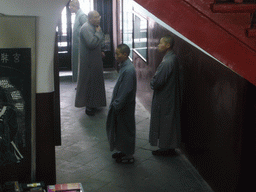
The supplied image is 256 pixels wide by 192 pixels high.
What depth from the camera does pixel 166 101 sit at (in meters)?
6.77

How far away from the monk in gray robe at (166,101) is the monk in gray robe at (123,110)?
386 millimetres

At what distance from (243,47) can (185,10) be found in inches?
23.8

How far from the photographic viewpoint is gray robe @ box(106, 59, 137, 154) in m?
6.47

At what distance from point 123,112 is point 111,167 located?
84cm

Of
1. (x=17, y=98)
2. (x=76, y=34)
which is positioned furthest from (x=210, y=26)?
(x=76, y=34)

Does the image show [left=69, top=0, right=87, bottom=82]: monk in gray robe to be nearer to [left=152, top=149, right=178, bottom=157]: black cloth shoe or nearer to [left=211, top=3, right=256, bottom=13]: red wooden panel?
[left=152, top=149, right=178, bottom=157]: black cloth shoe

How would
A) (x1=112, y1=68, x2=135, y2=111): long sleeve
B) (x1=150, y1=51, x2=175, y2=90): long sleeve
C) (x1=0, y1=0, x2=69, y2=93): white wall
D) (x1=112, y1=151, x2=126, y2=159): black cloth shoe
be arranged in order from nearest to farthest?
(x1=0, y1=0, x2=69, y2=93): white wall → (x1=112, y1=68, x2=135, y2=111): long sleeve → (x1=150, y1=51, x2=175, y2=90): long sleeve → (x1=112, y1=151, x2=126, y2=159): black cloth shoe

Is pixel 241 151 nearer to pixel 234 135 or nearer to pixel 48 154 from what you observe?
pixel 234 135

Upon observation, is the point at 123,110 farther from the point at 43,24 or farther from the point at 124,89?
the point at 43,24

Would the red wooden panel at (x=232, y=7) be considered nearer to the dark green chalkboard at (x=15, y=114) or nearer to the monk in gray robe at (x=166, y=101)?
the dark green chalkboard at (x=15, y=114)

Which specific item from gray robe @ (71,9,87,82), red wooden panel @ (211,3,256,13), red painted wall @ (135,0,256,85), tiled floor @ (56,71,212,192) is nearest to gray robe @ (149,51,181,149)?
tiled floor @ (56,71,212,192)

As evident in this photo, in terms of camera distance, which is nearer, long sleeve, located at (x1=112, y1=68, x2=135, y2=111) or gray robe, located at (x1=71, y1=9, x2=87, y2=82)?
long sleeve, located at (x1=112, y1=68, x2=135, y2=111)

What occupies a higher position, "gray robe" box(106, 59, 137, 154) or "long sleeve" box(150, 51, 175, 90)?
"long sleeve" box(150, 51, 175, 90)

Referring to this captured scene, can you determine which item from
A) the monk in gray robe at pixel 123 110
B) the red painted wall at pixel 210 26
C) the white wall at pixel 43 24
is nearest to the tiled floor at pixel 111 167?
the monk in gray robe at pixel 123 110
